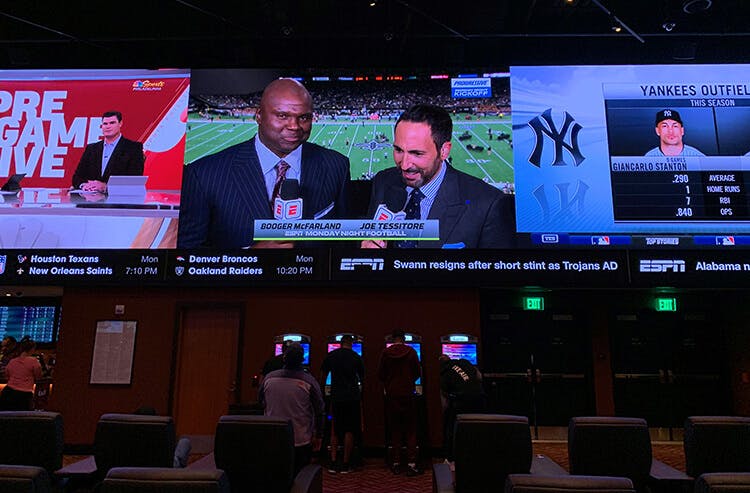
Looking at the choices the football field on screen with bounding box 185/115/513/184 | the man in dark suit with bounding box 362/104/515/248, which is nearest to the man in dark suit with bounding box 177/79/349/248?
the football field on screen with bounding box 185/115/513/184

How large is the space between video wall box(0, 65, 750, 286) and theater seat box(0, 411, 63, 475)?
3329mm

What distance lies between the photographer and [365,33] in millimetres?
7711

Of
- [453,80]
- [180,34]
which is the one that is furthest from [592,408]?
[180,34]

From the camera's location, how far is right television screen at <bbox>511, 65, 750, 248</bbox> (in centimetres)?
661

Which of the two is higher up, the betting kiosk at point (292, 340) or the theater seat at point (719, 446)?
the betting kiosk at point (292, 340)

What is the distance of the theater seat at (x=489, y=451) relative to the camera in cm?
313

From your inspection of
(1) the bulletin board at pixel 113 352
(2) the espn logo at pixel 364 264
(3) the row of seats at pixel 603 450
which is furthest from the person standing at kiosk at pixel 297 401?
(1) the bulletin board at pixel 113 352

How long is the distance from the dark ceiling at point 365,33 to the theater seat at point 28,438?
5429mm

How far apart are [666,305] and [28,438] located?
7.98 m

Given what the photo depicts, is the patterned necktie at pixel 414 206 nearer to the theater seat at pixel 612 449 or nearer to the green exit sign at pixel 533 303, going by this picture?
the green exit sign at pixel 533 303

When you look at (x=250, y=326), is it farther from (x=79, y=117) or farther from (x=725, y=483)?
(x=725, y=483)

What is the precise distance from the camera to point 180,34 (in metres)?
7.82

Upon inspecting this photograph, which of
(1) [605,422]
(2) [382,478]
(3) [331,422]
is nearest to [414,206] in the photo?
(3) [331,422]

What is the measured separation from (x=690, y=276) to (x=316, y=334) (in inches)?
172
